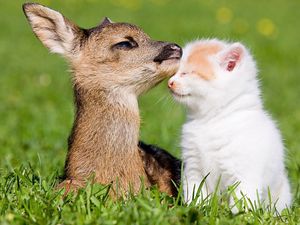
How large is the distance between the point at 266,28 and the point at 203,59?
1348 centimetres

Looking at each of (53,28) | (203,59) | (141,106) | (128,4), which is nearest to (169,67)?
(203,59)

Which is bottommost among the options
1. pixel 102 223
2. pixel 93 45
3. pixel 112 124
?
pixel 102 223

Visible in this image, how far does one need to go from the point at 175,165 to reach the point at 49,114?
415cm

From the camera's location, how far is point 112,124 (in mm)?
5488

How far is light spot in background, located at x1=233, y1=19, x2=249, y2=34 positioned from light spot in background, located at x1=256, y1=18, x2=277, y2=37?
0.33 m

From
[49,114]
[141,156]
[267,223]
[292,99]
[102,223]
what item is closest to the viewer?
[102,223]

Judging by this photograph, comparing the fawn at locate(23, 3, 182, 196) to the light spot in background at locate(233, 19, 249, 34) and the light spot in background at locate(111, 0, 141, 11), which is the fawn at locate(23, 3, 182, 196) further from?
the light spot in background at locate(111, 0, 141, 11)

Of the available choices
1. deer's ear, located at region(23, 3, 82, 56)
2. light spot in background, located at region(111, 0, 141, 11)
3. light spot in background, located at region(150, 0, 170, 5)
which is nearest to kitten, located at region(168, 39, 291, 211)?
deer's ear, located at region(23, 3, 82, 56)

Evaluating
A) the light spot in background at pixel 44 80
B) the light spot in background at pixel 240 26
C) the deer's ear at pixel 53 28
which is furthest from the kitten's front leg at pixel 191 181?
the light spot in background at pixel 240 26

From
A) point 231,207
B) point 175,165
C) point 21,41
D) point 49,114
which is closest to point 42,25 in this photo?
point 175,165

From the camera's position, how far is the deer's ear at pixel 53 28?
5.78 metres

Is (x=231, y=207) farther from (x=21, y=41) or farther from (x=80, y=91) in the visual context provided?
(x=21, y=41)

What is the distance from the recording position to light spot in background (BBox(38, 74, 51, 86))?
41.1 feet

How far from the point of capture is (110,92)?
5508mm
